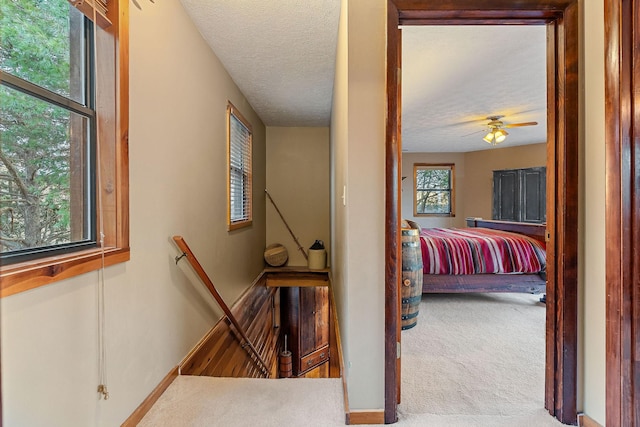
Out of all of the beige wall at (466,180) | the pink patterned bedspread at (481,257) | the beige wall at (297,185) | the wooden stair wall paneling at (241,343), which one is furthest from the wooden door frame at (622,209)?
the beige wall at (466,180)

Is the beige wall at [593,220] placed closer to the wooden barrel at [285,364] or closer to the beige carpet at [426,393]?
the beige carpet at [426,393]

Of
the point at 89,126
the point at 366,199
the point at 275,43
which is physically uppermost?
the point at 275,43

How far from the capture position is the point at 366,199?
1.56 m

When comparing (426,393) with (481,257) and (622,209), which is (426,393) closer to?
(622,209)

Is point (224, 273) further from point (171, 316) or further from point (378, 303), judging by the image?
point (378, 303)

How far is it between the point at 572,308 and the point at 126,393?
87.6 inches

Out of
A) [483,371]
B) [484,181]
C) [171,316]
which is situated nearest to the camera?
[171,316]

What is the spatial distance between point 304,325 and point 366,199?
4.59 m

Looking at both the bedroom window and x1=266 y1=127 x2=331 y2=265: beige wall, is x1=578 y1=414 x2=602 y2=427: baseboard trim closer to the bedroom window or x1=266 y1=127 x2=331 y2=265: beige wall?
x1=266 y1=127 x2=331 y2=265: beige wall

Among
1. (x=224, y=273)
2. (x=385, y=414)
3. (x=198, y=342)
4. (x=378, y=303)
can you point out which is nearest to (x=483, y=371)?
(x=385, y=414)

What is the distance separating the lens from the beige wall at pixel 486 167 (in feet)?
21.1

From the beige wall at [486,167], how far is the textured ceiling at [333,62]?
197cm

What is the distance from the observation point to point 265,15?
2.17 metres

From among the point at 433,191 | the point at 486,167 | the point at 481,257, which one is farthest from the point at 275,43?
the point at 486,167
